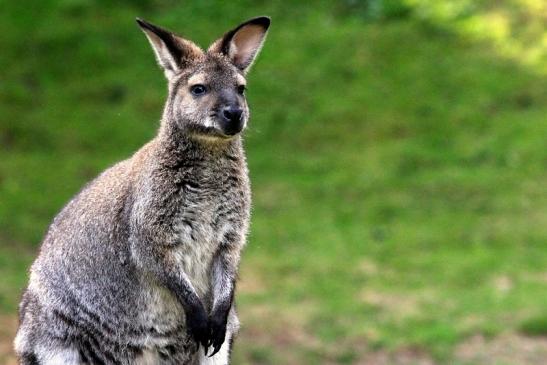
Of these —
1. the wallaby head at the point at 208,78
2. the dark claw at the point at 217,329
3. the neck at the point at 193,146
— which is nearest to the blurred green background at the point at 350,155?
the dark claw at the point at 217,329

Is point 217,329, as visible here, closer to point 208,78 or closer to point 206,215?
point 206,215

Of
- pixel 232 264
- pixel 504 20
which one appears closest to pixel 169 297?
pixel 232 264

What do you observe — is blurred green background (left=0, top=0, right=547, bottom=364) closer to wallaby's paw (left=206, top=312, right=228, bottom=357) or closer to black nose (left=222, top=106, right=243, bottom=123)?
wallaby's paw (left=206, top=312, right=228, bottom=357)

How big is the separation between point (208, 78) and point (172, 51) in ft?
0.87

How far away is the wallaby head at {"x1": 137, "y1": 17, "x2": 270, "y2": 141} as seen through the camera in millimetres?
6164

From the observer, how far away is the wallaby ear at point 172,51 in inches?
249

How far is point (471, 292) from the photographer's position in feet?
42.9

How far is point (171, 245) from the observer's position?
6.22m

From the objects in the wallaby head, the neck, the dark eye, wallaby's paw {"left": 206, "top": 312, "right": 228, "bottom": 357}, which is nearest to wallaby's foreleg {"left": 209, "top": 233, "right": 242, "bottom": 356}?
wallaby's paw {"left": 206, "top": 312, "right": 228, "bottom": 357}

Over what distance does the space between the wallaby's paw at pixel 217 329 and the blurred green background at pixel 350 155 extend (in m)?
4.92

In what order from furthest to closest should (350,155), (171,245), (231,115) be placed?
(350,155), (171,245), (231,115)

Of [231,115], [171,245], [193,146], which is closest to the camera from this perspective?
[231,115]

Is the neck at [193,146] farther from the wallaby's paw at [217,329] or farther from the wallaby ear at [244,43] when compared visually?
the wallaby's paw at [217,329]

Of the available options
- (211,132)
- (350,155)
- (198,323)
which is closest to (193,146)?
(211,132)
